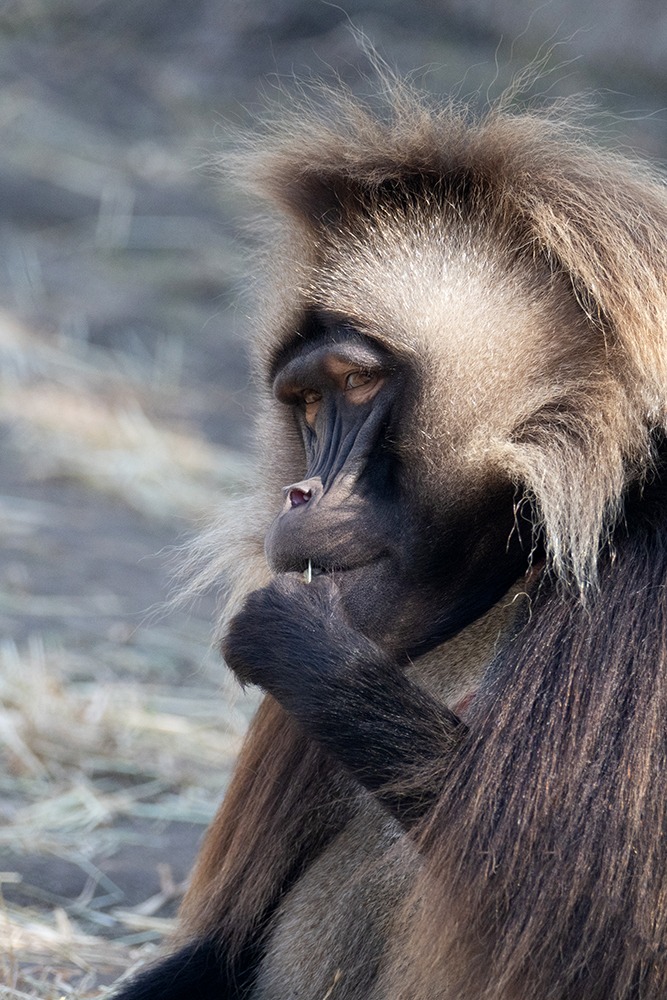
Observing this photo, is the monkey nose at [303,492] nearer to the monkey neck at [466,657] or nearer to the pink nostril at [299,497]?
the pink nostril at [299,497]

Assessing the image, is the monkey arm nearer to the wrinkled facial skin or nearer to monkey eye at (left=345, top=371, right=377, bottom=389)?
the wrinkled facial skin

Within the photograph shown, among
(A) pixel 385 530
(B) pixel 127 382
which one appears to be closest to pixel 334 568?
(A) pixel 385 530

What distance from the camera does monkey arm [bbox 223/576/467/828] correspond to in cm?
238

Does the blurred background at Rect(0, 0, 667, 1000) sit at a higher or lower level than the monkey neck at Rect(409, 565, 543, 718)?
higher

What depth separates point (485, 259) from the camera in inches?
104

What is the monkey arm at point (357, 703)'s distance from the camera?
93.5 inches

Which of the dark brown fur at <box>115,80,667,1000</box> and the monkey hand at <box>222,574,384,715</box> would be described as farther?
the monkey hand at <box>222,574,384,715</box>

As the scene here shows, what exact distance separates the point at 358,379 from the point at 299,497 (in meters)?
0.26

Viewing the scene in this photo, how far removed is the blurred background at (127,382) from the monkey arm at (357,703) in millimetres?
930

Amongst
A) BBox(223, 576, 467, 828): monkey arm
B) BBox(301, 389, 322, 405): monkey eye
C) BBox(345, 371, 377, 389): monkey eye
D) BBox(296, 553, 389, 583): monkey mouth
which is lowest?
BBox(223, 576, 467, 828): monkey arm

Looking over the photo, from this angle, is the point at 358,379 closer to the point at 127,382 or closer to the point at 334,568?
the point at 334,568

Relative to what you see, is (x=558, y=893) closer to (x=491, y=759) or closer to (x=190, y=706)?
(x=491, y=759)

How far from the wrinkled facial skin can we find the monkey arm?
0.12 metres

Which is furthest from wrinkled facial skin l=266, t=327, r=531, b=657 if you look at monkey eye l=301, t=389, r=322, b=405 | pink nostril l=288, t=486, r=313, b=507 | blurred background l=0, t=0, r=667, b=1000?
blurred background l=0, t=0, r=667, b=1000
